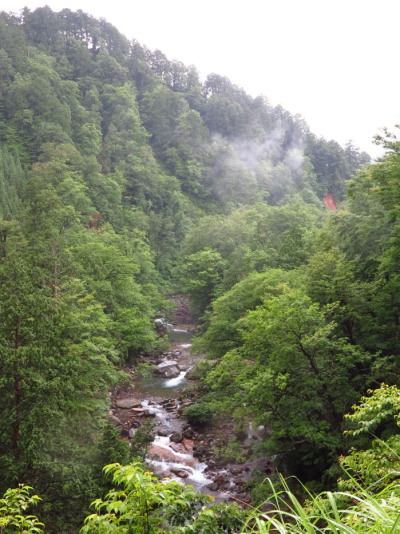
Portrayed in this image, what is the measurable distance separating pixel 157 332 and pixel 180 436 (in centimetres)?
1987

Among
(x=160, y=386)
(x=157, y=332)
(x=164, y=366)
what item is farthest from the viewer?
(x=157, y=332)

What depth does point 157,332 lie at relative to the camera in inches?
1572

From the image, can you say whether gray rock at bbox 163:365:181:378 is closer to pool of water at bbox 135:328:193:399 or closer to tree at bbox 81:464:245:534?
pool of water at bbox 135:328:193:399

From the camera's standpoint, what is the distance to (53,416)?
11898 millimetres

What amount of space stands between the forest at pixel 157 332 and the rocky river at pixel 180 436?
1028 millimetres

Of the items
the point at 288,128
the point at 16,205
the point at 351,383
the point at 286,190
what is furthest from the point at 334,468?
the point at 288,128

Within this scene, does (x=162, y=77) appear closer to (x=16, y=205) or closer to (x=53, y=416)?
(x=16, y=205)

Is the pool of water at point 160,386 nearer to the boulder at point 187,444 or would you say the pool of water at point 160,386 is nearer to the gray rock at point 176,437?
the gray rock at point 176,437

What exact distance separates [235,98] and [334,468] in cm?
10243

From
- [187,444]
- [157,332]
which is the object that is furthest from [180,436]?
[157,332]

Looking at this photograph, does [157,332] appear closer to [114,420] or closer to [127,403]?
[127,403]

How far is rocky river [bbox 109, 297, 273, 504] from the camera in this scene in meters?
17.2

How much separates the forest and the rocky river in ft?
3.37

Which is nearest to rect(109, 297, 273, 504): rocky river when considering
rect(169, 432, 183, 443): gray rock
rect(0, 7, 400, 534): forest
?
rect(169, 432, 183, 443): gray rock
